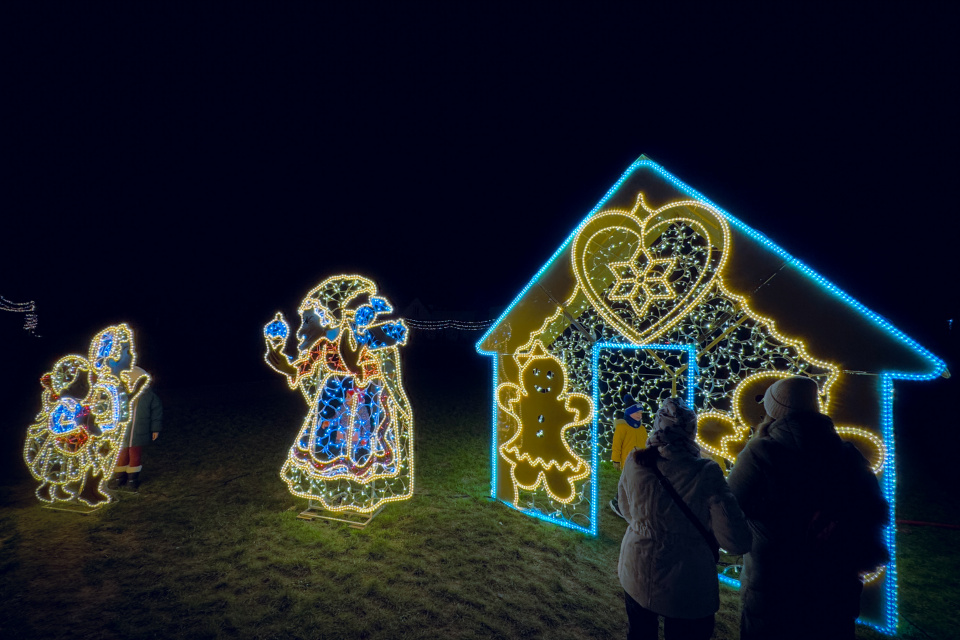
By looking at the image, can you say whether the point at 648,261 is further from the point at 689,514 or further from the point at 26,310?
the point at 26,310

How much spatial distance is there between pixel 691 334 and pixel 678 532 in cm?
260

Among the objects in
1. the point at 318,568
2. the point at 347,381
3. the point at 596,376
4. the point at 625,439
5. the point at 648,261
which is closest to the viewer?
the point at 318,568

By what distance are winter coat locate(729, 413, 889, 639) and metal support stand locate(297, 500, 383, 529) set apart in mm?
4010

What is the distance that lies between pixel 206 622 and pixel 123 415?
329 cm

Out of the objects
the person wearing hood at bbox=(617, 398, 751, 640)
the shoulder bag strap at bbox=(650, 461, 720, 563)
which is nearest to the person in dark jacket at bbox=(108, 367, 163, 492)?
the person wearing hood at bbox=(617, 398, 751, 640)

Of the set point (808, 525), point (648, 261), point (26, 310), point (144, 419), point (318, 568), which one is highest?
point (648, 261)

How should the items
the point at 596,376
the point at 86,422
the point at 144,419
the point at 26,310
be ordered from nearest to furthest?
the point at 596,376 < the point at 86,422 < the point at 144,419 < the point at 26,310

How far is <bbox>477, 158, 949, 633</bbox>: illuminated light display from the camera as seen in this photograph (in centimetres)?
340

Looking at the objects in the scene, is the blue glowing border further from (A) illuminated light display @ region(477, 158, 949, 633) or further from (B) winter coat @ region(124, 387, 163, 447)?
(B) winter coat @ region(124, 387, 163, 447)

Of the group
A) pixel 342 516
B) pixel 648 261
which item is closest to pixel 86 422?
pixel 342 516

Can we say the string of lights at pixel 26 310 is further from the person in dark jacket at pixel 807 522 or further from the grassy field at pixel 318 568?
the person in dark jacket at pixel 807 522

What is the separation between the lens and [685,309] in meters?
4.18

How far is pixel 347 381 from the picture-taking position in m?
4.94

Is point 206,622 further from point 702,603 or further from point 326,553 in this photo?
point 702,603
